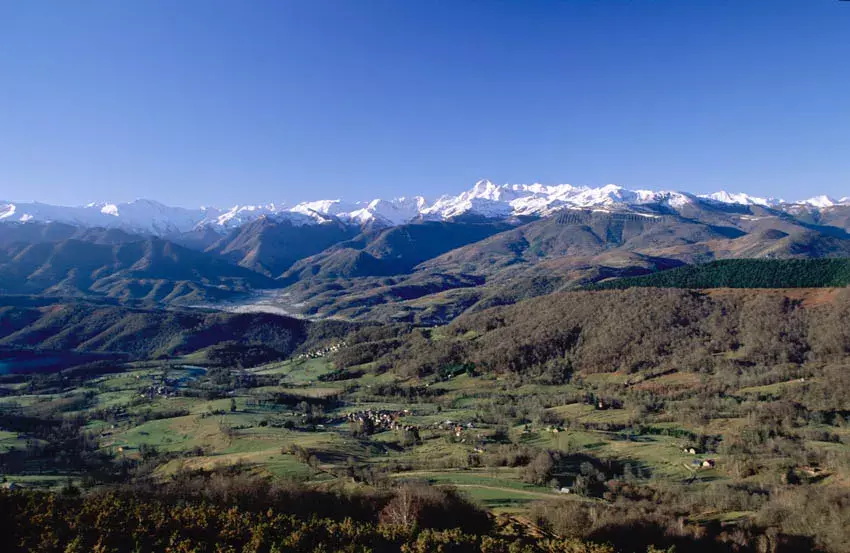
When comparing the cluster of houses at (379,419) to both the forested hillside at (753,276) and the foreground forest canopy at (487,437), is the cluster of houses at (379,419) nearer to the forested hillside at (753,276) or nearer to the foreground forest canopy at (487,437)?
Result: the foreground forest canopy at (487,437)

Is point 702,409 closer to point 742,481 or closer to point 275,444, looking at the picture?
point 742,481

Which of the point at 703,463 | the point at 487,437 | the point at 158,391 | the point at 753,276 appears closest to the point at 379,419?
the point at 487,437

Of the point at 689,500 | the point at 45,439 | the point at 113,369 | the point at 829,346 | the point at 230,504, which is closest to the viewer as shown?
the point at 230,504

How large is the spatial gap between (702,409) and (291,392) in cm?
10342

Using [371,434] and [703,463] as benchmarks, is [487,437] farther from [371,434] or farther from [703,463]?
[703,463]

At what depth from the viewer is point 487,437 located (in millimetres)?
84688

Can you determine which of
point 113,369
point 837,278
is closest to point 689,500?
point 837,278

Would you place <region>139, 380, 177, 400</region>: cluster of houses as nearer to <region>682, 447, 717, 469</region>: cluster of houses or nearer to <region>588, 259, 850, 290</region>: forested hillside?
<region>682, 447, 717, 469</region>: cluster of houses

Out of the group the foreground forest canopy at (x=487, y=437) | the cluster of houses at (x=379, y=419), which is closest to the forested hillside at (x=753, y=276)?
the foreground forest canopy at (x=487, y=437)

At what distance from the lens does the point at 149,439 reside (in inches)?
3745

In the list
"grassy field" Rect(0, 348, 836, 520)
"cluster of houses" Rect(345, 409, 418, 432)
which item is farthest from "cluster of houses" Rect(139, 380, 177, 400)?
"cluster of houses" Rect(345, 409, 418, 432)

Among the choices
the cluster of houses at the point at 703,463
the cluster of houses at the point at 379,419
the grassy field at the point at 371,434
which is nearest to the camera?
the grassy field at the point at 371,434

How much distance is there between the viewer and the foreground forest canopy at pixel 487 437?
36250 millimetres

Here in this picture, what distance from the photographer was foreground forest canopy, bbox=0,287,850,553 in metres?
36.2
